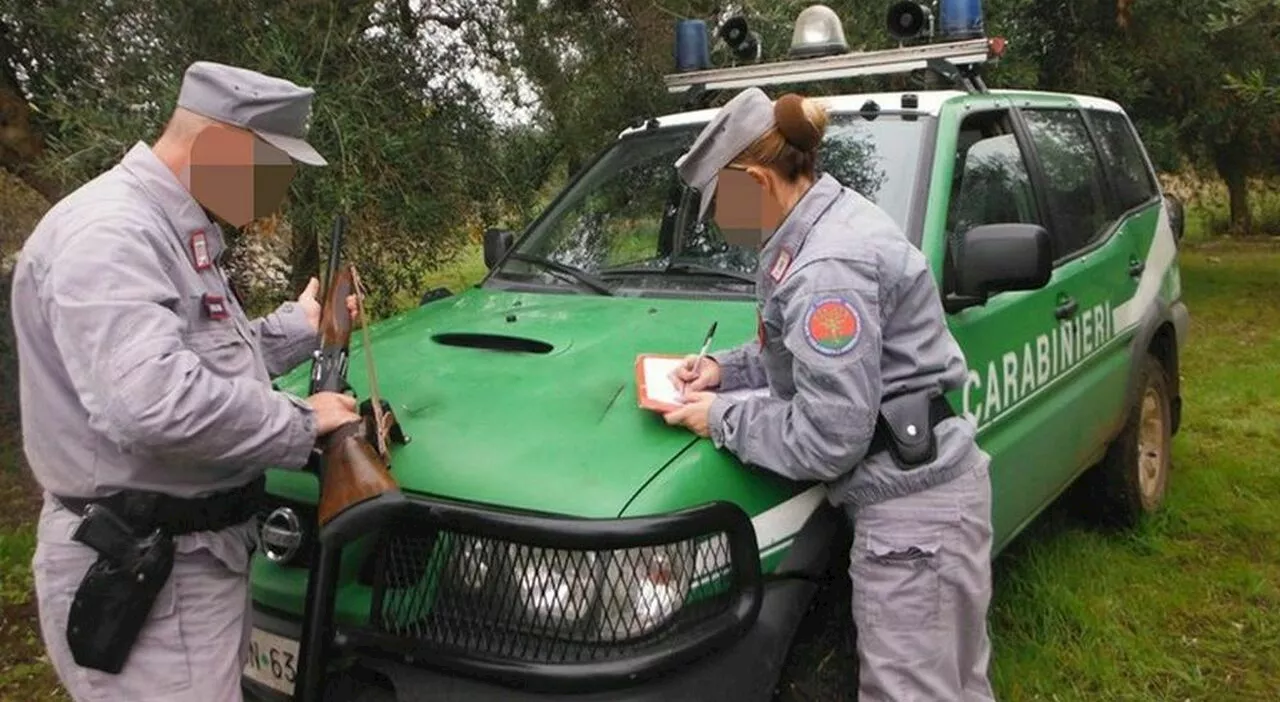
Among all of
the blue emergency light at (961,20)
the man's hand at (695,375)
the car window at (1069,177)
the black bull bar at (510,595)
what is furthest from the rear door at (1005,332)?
the black bull bar at (510,595)

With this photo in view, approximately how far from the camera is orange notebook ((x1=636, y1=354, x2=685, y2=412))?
8.13ft

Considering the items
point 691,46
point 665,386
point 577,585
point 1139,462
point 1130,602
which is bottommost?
point 1130,602

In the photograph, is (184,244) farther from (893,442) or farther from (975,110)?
(975,110)

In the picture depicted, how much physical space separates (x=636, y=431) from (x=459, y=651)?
589 millimetres

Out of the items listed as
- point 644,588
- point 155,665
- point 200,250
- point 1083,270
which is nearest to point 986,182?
point 1083,270

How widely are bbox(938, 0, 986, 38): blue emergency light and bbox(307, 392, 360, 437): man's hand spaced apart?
2922mm

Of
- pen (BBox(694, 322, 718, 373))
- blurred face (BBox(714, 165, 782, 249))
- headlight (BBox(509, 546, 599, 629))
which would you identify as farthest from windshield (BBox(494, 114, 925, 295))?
headlight (BBox(509, 546, 599, 629))

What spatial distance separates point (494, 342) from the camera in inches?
120

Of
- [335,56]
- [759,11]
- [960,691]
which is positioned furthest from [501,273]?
[759,11]

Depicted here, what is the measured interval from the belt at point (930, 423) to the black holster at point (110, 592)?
1.46 m

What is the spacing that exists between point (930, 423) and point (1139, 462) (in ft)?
9.42

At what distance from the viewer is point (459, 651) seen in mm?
2229

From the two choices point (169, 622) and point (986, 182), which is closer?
point (169, 622)

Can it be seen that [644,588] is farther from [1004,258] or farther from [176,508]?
[1004,258]
